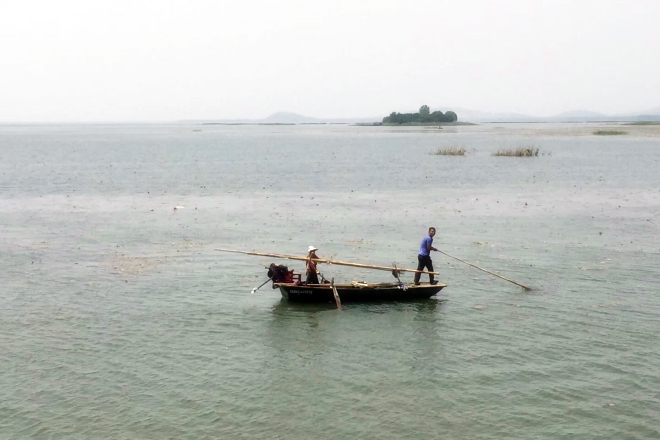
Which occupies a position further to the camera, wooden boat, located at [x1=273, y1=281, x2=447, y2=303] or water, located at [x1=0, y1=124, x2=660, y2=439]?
wooden boat, located at [x1=273, y1=281, x2=447, y2=303]

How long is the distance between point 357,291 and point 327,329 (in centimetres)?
236

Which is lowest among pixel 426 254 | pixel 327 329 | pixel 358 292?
pixel 327 329

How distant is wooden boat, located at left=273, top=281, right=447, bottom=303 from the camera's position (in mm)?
21141

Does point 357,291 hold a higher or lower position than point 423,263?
lower

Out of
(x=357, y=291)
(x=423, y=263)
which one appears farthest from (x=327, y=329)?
(x=423, y=263)

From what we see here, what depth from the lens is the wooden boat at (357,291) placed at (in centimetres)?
2114

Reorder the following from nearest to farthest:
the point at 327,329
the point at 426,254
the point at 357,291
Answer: the point at 327,329 < the point at 357,291 < the point at 426,254

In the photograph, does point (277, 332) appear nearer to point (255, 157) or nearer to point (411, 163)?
point (411, 163)

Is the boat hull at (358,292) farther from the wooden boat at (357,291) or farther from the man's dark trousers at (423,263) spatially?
the man's dark trousers at (423,263)

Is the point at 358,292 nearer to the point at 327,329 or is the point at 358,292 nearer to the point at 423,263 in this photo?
the point at 327,329

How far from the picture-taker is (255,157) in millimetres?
87625

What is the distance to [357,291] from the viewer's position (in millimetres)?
21344

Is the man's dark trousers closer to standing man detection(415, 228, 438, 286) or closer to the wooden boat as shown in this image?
standing man detection(415, 228, 438, 286)

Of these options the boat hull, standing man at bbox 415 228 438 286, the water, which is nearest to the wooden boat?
the boat hull
